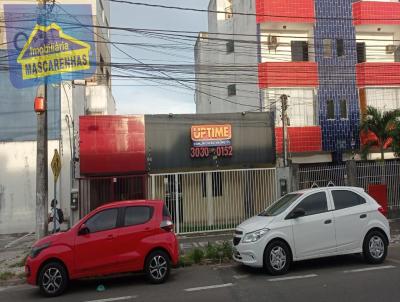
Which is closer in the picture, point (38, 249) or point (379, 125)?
point (38, 249)

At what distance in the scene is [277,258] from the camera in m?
10.1

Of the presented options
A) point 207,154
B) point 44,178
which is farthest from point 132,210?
point 207,154

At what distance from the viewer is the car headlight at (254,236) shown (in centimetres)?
1002

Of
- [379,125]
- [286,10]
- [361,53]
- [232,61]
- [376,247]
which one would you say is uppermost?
[286,10]

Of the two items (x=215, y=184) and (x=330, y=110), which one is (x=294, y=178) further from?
(x=330, y=110)

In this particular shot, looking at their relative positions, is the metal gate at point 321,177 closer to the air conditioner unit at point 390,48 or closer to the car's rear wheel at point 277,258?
the car's rear wheel at point 277,258

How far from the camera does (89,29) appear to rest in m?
24.7

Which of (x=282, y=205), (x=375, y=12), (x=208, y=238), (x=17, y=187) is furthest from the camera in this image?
(x=375, y=12)

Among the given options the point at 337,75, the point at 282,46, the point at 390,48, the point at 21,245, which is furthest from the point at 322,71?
the point at 21,245

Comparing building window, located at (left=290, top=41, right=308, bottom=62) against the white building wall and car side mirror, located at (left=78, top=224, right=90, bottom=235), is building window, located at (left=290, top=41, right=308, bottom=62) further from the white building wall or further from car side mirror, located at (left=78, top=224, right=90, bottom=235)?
car side mirror, located at (left=78, top=224, right=90, bottom=235)

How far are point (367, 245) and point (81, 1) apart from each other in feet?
62.6

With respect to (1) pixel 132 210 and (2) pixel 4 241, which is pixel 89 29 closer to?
(2) pixel 4 241

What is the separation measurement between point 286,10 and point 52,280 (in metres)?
21.0

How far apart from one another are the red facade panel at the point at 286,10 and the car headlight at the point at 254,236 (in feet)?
60.4
